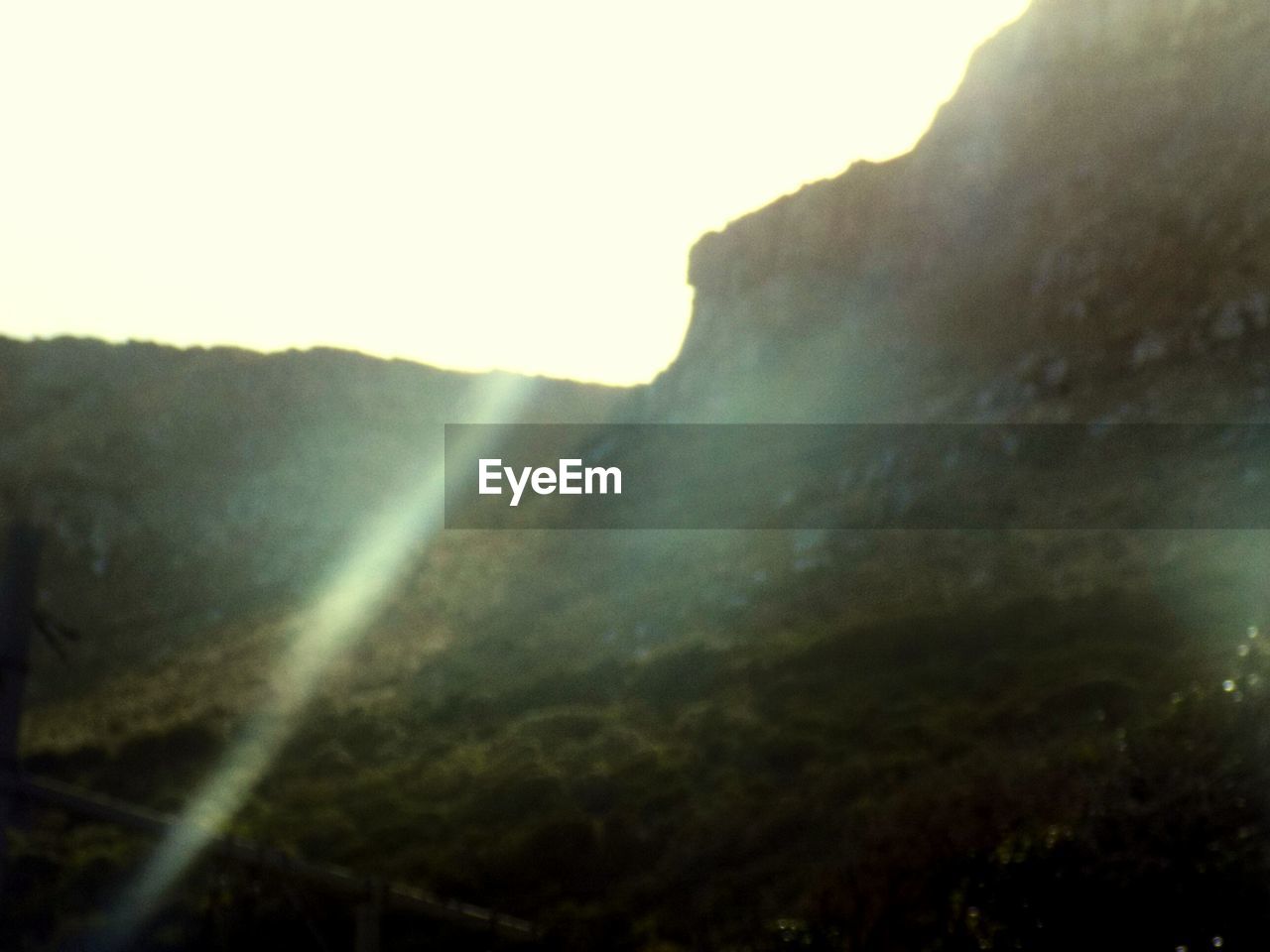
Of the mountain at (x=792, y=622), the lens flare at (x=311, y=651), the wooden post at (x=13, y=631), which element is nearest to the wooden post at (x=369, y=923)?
the mountain at (x=792, y=622)

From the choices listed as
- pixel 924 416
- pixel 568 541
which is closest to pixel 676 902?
pixel 924 416

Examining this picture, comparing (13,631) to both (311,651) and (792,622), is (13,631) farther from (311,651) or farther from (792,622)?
(311,651)

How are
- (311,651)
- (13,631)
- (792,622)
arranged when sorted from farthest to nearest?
(311,651)
(792,622)
(13,631)

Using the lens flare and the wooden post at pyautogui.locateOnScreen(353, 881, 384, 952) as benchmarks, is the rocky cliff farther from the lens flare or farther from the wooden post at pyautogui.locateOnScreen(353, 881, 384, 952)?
the wooden post at pyautogui.locateOnScreen(353, 881, 384, 952)

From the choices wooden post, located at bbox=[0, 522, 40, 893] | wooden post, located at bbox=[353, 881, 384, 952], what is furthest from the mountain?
wooden post, located at bbox=[0, 522, 40, 893]

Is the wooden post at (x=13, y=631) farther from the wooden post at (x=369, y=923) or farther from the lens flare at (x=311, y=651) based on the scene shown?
the wooden post at (x=369, y=923)

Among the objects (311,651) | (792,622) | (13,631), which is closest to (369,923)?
(13,631)
